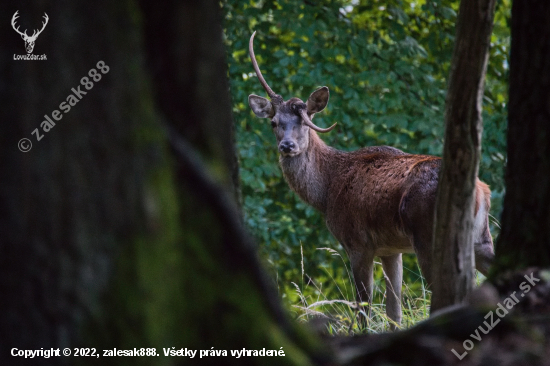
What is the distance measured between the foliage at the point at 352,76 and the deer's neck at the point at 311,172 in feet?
4.15

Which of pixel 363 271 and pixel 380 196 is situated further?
pixel 363 271

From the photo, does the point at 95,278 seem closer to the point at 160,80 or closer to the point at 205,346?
Answer: the point at 205,346

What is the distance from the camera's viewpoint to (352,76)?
33.2 feet

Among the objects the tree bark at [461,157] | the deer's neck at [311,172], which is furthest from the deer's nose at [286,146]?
the tree bark at [461,157]

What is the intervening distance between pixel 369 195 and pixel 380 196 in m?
0.23

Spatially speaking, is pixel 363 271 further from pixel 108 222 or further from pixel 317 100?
pixel 108 222

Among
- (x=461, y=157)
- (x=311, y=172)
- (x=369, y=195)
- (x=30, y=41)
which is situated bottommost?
(x=369, y=195)

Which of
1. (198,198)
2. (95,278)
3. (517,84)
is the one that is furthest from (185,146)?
(517,84)

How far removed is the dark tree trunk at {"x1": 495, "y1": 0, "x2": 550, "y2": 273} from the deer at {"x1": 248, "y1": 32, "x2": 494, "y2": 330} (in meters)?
1.80

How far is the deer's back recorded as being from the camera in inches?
245

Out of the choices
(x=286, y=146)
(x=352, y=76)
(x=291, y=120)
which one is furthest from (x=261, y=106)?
(x=352, y=76)

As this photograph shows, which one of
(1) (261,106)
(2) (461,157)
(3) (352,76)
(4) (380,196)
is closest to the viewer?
(2) (461,157)

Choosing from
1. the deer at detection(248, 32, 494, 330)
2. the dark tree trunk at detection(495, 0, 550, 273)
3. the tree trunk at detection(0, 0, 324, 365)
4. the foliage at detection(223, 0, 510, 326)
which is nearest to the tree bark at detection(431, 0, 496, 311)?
the dark tree trunk at detection(495, 0, 550, 273)

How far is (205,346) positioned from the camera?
2445 mm
